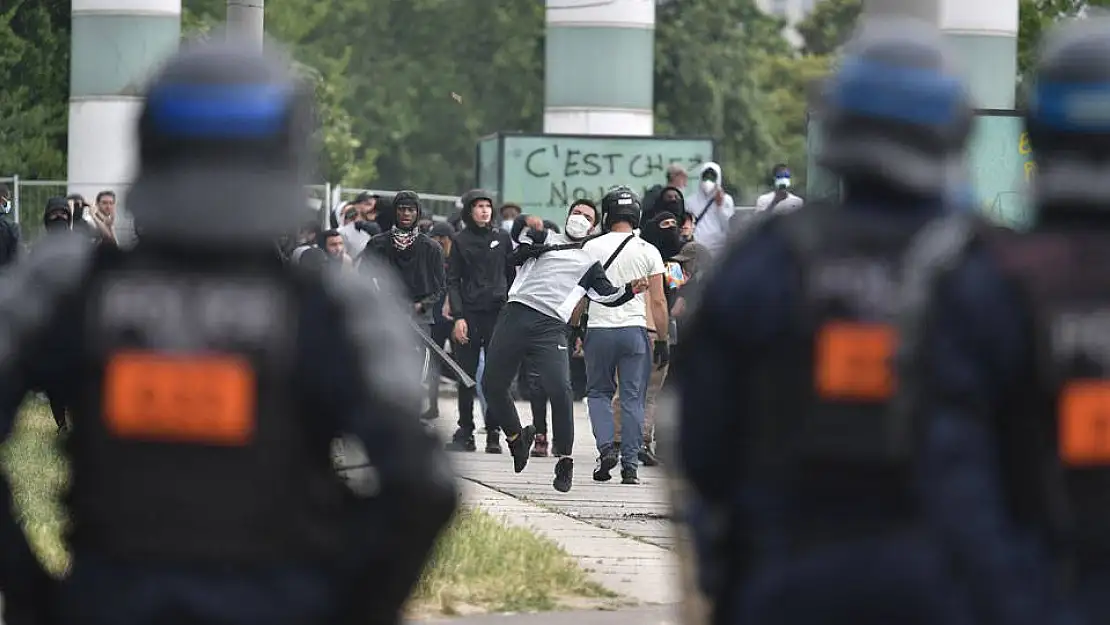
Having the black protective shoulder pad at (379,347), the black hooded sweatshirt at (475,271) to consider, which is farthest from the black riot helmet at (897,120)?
the black hooded sweatshirt at (475,271)

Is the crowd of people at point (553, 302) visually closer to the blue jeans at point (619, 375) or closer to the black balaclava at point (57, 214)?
the blue jeans at point (619, 375)

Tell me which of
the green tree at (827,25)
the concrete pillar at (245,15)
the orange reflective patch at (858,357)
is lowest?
the orange reflective patch at (858,357)

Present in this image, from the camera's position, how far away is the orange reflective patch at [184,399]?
157 inches

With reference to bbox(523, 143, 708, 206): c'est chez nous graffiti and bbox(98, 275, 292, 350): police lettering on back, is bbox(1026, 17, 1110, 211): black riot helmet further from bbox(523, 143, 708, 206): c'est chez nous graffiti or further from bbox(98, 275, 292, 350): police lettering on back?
bbox(523, 143, 708, 206): c'est chez nous graffiti

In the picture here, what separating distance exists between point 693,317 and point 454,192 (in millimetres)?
49047

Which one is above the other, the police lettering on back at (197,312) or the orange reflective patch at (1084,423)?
the police lettering on back at (197,312)

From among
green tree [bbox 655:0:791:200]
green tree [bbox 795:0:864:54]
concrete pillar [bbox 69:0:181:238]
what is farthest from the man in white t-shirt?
green tree [bbox 795:0:864:54]

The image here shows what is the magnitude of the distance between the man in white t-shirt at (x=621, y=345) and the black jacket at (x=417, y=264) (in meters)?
2.34

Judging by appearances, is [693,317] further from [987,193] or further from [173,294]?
[987,193]

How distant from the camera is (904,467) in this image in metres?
4.26

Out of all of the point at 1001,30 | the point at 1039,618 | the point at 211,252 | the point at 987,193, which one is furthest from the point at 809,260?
the point at 1001,30

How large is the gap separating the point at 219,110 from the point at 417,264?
A: 44.6 feet

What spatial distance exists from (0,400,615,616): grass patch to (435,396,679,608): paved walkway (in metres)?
0.20

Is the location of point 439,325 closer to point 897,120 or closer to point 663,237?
point 663,237
